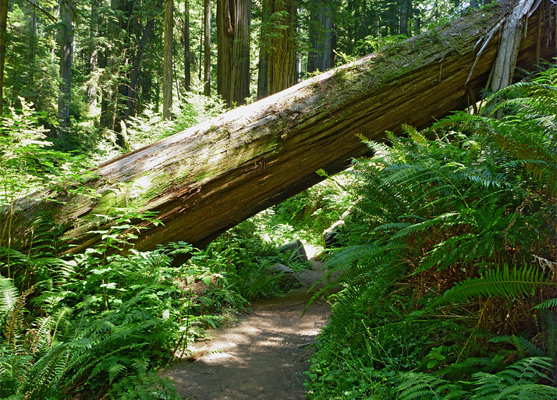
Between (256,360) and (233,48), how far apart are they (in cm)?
920

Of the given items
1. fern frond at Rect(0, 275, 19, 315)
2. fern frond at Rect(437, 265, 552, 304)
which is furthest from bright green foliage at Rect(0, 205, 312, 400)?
fern frond at Rect(437, 265, 552, 304)

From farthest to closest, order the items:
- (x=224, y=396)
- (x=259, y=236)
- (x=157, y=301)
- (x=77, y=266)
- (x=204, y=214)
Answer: (x=259, y=236) → (x=204, y=214) → (x=77, y=266) → (x=157, y=301) → (x=224, y=396)

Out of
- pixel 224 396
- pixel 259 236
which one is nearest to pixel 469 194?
pixel 224 396

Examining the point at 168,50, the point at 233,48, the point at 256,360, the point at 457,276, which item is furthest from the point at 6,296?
the point at 233,48

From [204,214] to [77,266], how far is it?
1553mm

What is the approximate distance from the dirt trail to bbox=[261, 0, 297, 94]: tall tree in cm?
676

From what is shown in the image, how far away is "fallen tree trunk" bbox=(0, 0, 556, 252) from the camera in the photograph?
15.1 feet

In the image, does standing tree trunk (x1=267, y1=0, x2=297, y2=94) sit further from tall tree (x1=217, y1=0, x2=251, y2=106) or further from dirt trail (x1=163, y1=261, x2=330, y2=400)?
dirt trail (x1=163, y1=261, x2=330, y2=400)

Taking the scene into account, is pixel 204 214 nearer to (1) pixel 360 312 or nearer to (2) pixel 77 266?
(2) pixel 77 266

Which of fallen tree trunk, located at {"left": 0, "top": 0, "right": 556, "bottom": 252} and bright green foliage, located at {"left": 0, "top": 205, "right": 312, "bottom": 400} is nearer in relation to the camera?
bright green foliage, located at {"left": 0, "top": 205, "right": 312, "bottom": 400}

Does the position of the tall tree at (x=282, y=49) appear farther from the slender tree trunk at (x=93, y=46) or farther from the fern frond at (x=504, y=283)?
the slender tree trunk at (x=93, y=46)

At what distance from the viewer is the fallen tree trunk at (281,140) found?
462cm

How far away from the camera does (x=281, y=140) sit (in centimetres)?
505

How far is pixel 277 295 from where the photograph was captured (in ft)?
20.3
